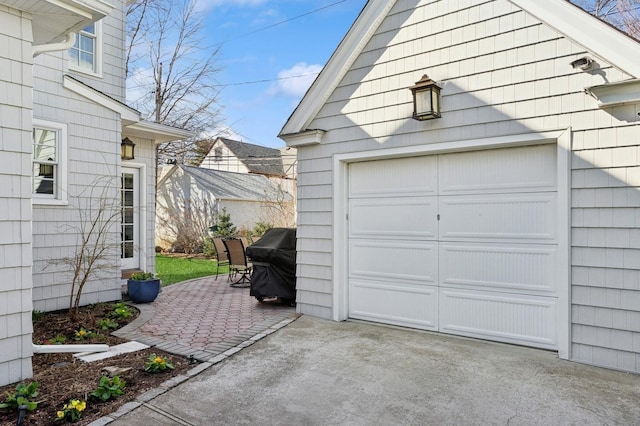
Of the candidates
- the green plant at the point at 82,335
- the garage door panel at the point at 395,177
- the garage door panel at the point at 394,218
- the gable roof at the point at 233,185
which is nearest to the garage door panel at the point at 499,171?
the garage door panel at the point at 395,177

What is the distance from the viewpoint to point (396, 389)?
3.43 m

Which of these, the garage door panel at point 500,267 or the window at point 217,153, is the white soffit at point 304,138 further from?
the window at point 217,153

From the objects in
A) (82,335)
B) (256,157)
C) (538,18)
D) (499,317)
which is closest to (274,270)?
(82,335)

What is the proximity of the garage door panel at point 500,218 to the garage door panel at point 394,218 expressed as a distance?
0.55 ft

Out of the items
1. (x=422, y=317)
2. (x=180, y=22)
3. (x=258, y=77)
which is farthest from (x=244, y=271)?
(x=180, y=22)

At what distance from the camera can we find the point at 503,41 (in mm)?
4410

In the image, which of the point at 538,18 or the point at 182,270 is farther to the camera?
the point at 182,270

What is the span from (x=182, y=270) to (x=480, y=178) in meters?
8.91

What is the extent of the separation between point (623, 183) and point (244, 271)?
7.01 m

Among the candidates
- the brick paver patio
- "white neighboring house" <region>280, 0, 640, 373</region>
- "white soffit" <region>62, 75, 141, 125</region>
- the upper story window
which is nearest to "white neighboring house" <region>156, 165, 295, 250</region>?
the brick paver patio

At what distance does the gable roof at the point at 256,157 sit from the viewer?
27516 mm

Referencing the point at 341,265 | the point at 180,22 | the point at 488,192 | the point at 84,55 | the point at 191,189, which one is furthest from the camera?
the point at 180,22

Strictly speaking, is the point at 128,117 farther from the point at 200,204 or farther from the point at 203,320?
the point at 200,204

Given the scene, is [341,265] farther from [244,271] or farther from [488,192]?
[244,271]
